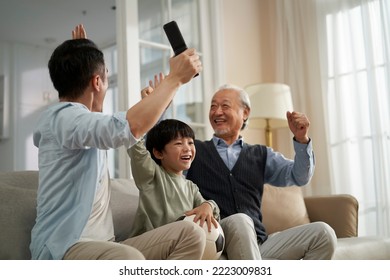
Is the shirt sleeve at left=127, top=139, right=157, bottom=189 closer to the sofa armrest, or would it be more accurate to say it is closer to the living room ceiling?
the sofa armrest

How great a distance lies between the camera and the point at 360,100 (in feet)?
11.4

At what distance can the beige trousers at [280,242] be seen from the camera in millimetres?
1494

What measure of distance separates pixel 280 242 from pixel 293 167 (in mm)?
307

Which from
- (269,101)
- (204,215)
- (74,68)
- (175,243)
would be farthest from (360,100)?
(74,68)

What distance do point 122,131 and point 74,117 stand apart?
0.14 metres

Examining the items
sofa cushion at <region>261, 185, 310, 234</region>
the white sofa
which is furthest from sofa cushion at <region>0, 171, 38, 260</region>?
sofa cushion at <region>261, 185, 310, 234</region>

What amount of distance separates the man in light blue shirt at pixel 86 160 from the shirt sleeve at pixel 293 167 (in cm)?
67

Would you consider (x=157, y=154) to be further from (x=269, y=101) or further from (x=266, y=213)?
(x=269, y=101)

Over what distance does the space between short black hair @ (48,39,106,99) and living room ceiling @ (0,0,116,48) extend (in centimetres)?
414

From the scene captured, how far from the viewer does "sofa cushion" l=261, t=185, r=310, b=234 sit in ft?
7.78

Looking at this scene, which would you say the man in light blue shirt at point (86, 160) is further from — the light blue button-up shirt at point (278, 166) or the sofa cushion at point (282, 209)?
the sofa cushion at point (282, 209)
